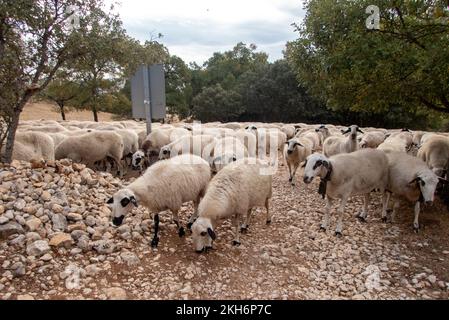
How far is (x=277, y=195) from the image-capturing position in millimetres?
9391

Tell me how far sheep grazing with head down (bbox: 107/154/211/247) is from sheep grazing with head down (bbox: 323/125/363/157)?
244 inches

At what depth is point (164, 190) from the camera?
6051 mm

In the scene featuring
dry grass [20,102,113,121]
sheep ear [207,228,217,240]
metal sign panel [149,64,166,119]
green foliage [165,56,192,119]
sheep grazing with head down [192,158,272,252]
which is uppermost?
green foliage [165,56,192,119]

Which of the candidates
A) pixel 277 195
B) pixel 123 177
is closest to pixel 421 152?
pixel 277 195

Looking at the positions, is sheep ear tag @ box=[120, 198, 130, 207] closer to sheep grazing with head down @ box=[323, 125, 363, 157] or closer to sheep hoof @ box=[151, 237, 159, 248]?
sheep hoof @ box=[151, 237, 159, 248]

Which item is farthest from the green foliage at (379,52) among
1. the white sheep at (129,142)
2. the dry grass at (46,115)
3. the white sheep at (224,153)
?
the dry grass at (46,115)

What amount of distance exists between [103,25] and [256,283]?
800cm

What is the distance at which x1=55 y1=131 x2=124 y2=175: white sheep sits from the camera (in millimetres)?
10438

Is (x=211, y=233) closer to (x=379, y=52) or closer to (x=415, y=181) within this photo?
(x=415, y=181)

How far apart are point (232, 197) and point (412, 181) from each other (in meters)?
4.05

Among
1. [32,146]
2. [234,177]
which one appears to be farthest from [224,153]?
[32,146]

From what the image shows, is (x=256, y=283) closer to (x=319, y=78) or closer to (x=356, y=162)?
(x=356, y=162)

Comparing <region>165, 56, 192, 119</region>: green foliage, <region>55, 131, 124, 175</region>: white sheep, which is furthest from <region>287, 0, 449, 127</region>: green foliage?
<region>165, 56, 192, 119</region>: green foliage

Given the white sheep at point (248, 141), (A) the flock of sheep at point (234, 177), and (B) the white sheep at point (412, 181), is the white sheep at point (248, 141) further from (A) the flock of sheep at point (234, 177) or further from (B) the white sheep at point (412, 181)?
(B) the white sheep at point (412, 181)
